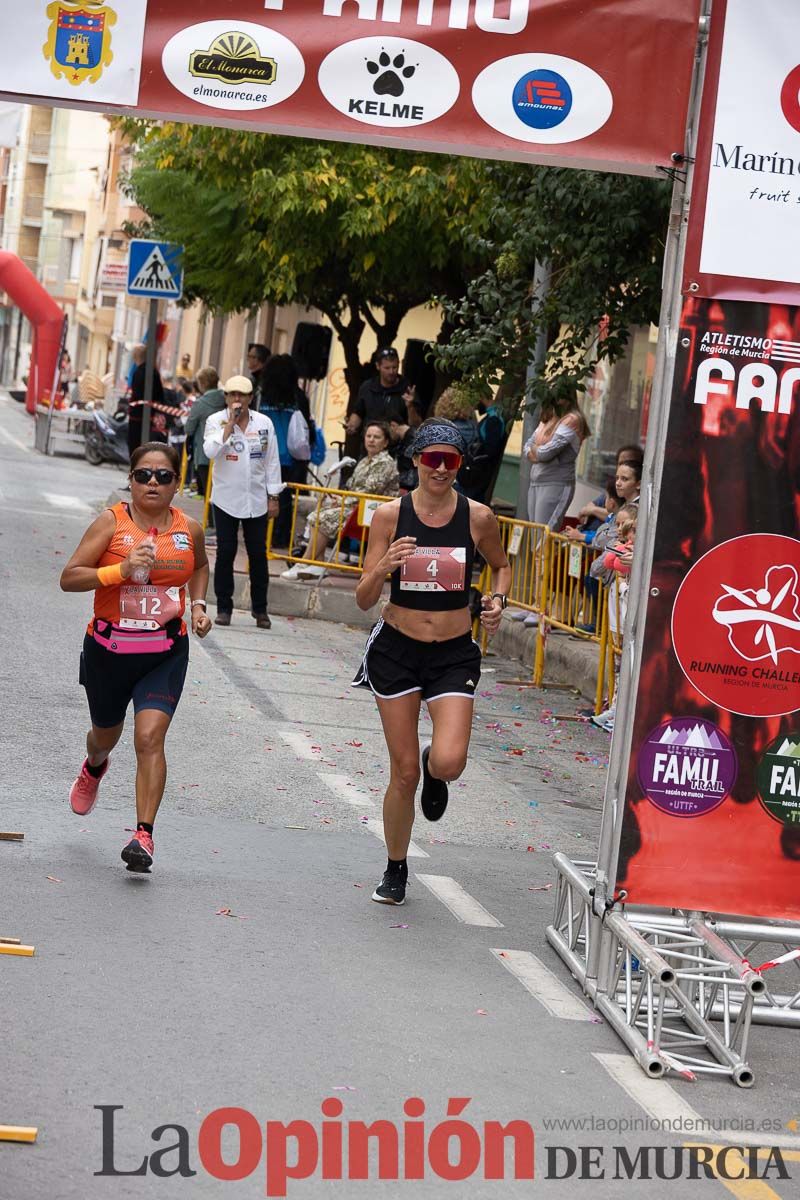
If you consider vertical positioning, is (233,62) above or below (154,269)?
below

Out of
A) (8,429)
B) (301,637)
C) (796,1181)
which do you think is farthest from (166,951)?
(8,429)

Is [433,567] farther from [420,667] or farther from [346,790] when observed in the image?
[346,790]

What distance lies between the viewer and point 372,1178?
4.80 meters

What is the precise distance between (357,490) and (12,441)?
70.6 feet

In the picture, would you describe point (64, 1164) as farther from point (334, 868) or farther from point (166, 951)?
point (334, 868)

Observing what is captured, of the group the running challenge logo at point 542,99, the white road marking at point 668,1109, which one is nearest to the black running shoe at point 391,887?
the white road marking at point 668,1109

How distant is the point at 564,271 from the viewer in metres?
13.9

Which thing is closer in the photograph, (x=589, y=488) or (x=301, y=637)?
(x=301, y=637)

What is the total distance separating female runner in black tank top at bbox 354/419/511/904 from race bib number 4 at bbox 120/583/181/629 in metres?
0.85

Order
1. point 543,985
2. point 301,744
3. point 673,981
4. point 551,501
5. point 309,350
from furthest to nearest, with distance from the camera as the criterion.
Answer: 1. point 309,350
2. point 551,501
3. point 301,744
4. point 543,985
5. point 673,981

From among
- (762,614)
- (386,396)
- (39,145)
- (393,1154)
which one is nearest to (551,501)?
(386,396)

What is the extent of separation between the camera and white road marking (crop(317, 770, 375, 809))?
9.74m

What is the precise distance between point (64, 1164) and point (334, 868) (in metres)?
3.67

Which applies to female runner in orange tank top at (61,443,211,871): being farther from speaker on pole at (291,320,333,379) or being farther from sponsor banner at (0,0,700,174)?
speaker on pole at (291,320,333,379)
